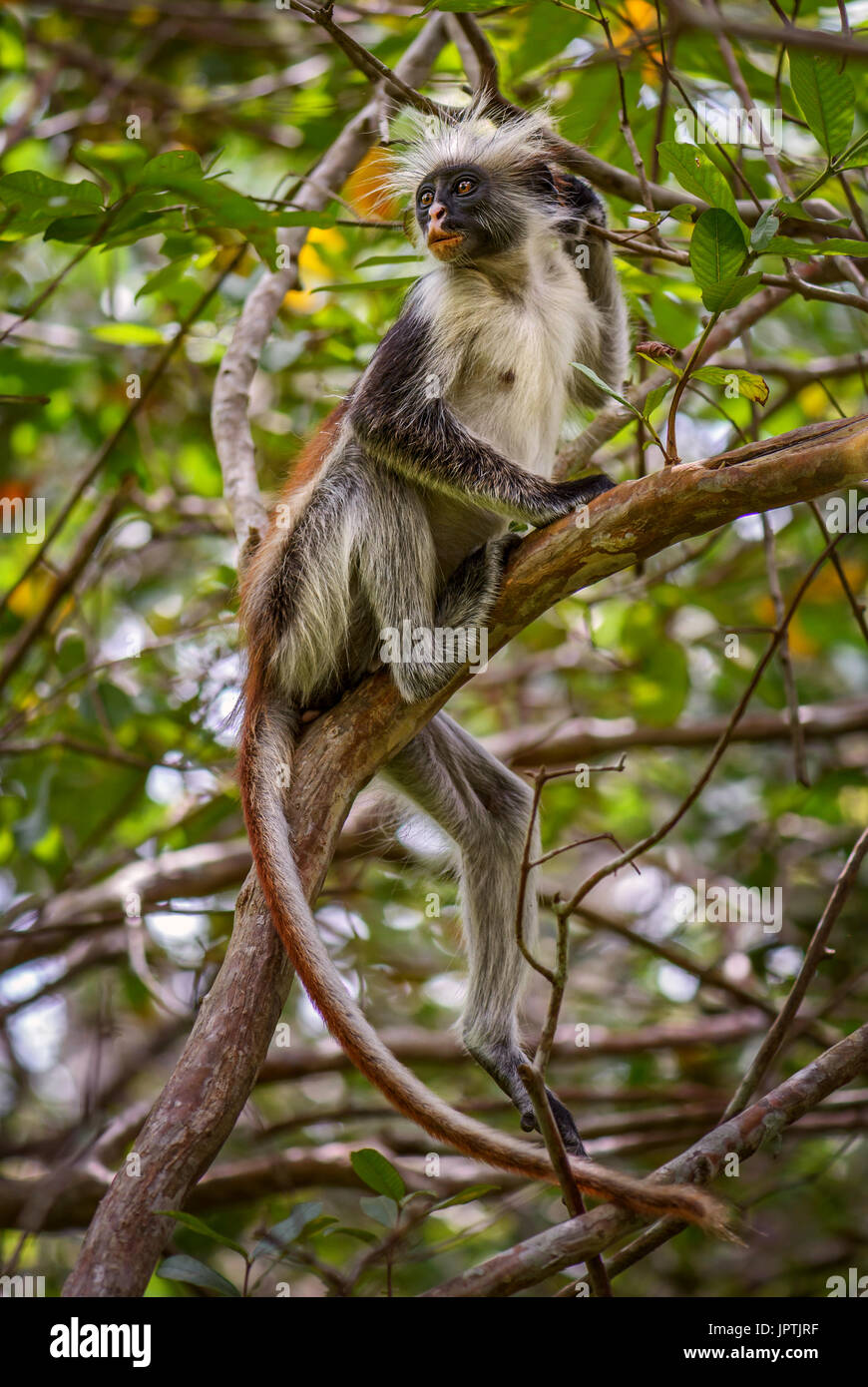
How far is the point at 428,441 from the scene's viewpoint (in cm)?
466

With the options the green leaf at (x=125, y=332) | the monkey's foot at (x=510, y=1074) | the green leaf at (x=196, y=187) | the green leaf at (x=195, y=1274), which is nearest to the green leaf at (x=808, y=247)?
the green leaf at (x=196, y=187)

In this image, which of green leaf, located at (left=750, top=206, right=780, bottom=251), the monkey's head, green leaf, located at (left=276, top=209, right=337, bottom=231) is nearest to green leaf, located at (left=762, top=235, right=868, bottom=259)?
green leaf, located at (left=750, top=206, right=780, bottom=251)

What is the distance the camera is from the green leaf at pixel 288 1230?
12.0ft

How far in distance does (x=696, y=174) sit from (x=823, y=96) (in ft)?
1.31

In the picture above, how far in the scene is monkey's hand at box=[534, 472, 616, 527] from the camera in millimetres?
4203

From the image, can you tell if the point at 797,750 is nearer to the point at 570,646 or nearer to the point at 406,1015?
the point at 570,646

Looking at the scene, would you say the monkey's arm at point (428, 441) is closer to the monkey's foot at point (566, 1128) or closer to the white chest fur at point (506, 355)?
the white chest fur at point (506, 355)

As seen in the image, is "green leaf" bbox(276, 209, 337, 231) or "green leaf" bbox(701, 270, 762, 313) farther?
"green leaf" bbox(276, 209, 337, 231)

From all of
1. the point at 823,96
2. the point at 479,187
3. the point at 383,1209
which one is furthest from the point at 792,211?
the point at 383,1209

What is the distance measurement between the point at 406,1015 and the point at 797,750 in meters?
4.72

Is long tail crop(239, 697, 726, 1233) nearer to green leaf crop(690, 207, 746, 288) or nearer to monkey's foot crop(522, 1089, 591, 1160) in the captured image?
monkey's foot crop(522, 1089, 591, 1160)

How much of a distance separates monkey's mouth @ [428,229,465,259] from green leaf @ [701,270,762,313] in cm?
221

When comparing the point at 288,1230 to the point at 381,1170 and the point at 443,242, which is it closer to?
the point at 381,1170
